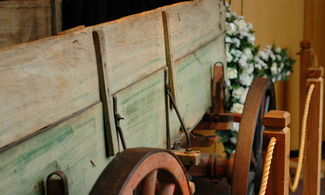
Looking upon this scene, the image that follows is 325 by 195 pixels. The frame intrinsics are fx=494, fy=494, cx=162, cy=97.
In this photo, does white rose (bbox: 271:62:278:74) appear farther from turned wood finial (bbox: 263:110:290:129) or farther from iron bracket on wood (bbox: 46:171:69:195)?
Result: iron bracket on wood (bbox: 46:171:69:195)

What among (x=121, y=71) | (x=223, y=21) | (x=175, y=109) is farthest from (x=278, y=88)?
(x=121, y=71)

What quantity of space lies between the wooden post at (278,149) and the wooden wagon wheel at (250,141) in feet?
1.25

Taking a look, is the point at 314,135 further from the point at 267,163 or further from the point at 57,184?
the point at 57,184

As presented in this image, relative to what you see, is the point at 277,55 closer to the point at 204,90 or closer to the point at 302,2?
the point at 302,2

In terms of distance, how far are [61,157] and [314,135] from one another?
1.91 m

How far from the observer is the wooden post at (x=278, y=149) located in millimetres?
1515

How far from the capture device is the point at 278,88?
178 inches

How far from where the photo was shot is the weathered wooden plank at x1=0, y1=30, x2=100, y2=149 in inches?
37.8

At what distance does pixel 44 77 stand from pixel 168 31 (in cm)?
78

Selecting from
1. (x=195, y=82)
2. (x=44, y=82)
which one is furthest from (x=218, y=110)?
(x=44, y=82)

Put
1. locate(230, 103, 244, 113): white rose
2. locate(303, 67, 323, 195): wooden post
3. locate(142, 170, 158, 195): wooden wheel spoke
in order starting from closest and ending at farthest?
locate(142, 170, 158, 195): wooden wheel spoke → locate(303, 67, 323, 195): wooden post → locate(230, 103, 244, 113): white rose

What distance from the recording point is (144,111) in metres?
1.59

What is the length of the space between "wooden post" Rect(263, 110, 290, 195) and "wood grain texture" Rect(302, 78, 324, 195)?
116cm

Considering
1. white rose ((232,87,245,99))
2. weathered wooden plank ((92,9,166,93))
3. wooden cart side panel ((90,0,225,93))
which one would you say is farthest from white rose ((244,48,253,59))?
weathered wooden plank ((92,9,166,93))
